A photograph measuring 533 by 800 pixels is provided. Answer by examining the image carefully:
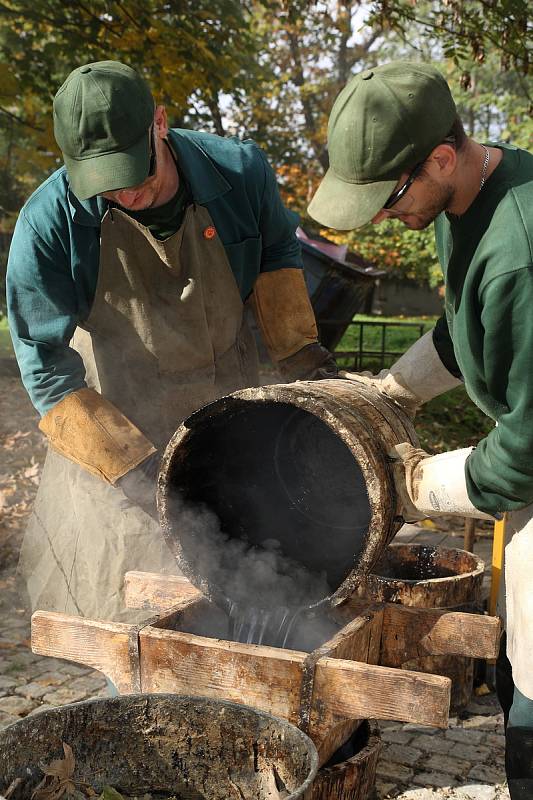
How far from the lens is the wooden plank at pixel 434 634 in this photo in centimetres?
330

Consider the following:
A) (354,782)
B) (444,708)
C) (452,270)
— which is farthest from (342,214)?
(354,782)

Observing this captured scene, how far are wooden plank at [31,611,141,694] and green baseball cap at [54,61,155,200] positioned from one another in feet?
5.09

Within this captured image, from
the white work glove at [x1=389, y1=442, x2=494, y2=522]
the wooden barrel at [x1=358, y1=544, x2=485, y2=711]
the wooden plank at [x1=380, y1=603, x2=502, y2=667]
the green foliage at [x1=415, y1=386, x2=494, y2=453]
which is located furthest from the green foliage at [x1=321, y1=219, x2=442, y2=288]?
the white work glove at [x1=389, y1=442, x2=494, y2=522]

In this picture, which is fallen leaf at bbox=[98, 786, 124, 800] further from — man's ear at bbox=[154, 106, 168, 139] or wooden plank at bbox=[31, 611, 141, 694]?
man's ear at bbox=[154, 106, 168, 139]

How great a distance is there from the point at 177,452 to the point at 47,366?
2.72 ft

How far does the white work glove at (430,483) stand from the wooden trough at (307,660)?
50 centimetres

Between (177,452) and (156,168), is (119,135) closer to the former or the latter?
(156,168)

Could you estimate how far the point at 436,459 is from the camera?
3053 mm

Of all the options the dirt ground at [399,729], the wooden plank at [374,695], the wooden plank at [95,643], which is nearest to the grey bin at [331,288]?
the dirt ground at [399,729]

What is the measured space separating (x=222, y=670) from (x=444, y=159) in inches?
70.6

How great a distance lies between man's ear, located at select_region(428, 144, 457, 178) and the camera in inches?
103

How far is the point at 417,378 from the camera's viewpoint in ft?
12.1

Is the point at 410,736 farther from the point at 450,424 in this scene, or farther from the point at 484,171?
the point at 450,424

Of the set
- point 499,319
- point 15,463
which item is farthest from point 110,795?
point 15,463
